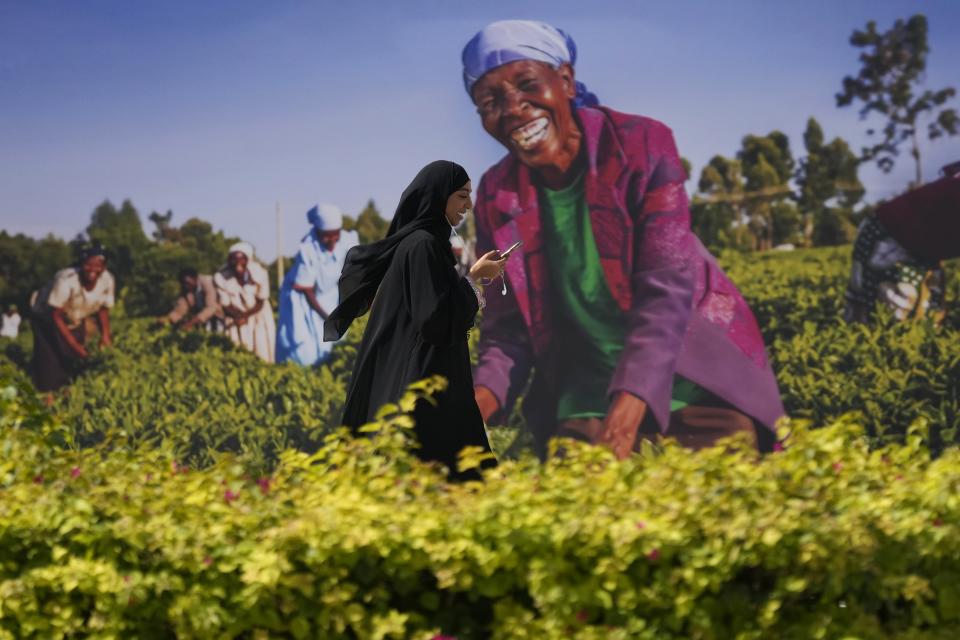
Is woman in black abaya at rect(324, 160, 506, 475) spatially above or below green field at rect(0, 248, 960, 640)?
above

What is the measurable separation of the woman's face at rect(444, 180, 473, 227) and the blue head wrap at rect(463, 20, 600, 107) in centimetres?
420

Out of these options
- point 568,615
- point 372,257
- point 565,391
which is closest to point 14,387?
point 372,257

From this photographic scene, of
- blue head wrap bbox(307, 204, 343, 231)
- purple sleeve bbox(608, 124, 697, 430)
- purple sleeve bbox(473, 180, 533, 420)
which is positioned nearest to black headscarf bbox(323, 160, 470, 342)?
purple sleeve bbox(608, 124, 697, 430)

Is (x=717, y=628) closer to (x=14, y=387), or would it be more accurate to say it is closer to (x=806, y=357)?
(x=14, y=387)

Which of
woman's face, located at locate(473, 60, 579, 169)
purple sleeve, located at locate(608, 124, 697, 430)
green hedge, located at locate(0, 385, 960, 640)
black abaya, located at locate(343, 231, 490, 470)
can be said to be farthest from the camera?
woman's face, located at locate(473, 60, 579, 169)

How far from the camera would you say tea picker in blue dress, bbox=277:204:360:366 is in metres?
8.57

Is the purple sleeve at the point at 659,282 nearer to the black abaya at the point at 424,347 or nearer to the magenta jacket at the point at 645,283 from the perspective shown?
the magenta jacket at the point at 645,283

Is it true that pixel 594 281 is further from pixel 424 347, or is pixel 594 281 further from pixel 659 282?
pixel 424 347

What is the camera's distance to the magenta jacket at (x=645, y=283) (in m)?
7.85

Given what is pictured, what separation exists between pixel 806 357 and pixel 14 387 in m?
5.45

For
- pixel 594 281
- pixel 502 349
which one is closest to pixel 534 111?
pixel 594 281

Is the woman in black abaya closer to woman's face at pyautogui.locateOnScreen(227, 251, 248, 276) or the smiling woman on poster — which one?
the smiling woman on poster

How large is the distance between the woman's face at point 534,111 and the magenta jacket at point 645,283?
0.12 m

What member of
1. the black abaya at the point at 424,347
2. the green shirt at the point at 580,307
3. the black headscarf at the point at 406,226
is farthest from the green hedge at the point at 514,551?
the green shirt at the point at 580,307
